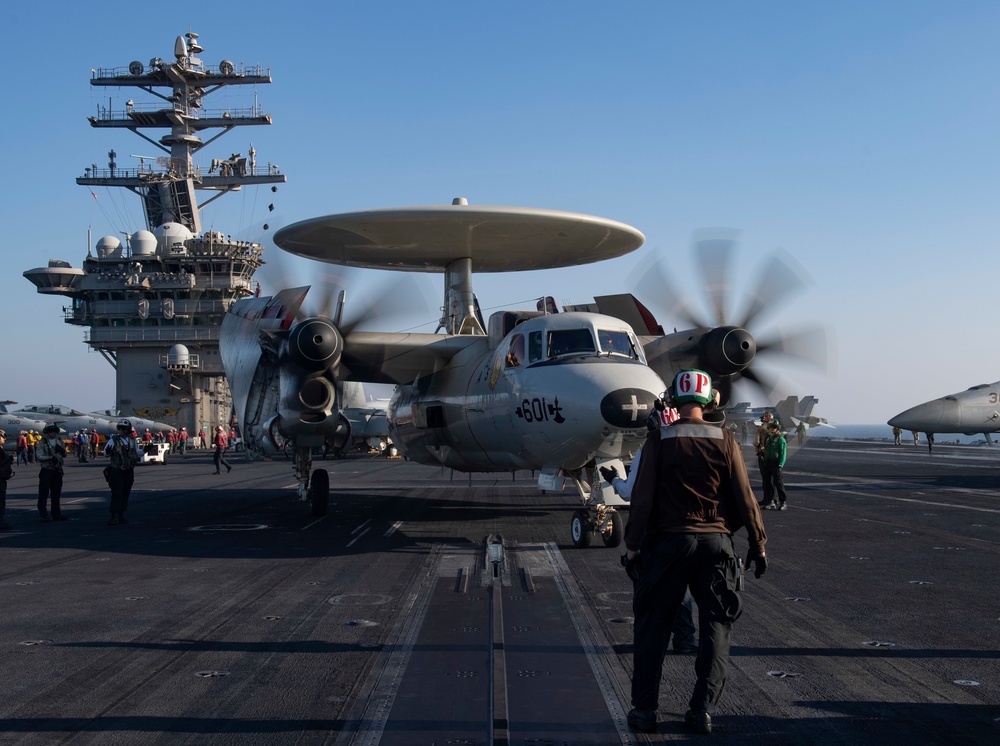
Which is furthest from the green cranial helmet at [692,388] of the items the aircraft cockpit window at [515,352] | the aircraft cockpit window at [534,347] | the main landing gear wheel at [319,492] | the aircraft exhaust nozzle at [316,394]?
the main landing gear wheel at [319,492]

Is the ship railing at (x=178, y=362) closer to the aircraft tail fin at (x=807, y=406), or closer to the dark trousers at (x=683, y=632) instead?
the aircraft tail fin at (x=807, y=406)

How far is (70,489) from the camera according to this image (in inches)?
1215

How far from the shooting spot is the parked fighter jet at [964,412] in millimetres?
45125

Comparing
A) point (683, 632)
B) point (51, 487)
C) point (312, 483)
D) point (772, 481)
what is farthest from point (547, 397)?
point (51, 487)

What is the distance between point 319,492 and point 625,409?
30.7 ft

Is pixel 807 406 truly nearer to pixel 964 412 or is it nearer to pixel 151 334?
pixel 964 412

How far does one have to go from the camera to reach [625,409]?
509 inches

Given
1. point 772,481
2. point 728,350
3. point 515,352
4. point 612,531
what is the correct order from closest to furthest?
point 612,531
point 515,352
point 728,350
point 772,481

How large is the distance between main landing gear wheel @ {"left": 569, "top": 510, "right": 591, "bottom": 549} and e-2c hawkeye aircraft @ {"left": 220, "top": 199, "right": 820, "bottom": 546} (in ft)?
0.08

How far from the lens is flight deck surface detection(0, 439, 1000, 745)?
5836 millimetres

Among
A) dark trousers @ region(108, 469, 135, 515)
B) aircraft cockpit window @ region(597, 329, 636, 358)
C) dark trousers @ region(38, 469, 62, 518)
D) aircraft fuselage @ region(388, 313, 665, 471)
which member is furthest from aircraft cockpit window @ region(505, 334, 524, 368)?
dark trousers @ region(38, 469, 62, 518)

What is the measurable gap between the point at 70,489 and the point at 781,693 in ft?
98.3

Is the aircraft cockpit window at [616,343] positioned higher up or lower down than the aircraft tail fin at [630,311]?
lower down

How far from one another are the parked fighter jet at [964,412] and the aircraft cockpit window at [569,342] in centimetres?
3754
